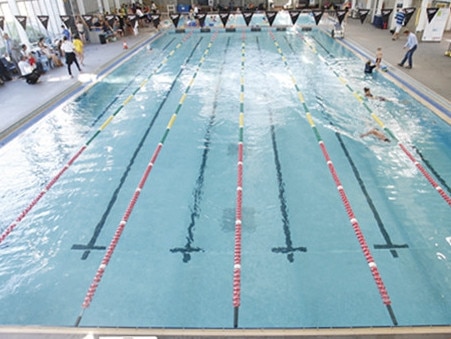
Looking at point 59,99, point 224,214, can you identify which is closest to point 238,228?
point 224,214

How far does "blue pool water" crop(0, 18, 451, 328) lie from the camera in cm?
384

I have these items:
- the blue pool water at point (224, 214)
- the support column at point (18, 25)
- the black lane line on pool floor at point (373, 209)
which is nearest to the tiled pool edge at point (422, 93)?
the blue pool water at point (224, 214)

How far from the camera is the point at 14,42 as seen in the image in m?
12.2

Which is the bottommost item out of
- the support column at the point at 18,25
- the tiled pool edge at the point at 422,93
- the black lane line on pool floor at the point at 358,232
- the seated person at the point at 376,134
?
the black lane line on pool floor at the point at 358,232

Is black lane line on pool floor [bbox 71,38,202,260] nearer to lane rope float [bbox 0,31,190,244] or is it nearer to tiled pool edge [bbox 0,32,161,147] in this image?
lane rope float [bbox 0,31,190,244]

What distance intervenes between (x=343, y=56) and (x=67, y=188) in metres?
11.8

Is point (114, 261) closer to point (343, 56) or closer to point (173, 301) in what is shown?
point (173, 301)

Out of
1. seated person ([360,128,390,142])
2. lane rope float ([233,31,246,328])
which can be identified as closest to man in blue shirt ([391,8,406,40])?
seated person ([360,128,390,142])

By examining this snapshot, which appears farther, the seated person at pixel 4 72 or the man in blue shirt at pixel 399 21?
the man in blue shirt at pixel 399 21

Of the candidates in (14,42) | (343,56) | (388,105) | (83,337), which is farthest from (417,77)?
(14,42)

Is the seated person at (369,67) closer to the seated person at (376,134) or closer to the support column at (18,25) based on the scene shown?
the seated person at (376,134)

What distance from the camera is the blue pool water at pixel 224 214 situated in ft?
12.6

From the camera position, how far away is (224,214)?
17.3 ft

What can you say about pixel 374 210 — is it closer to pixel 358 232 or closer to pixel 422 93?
pixel 358 232
